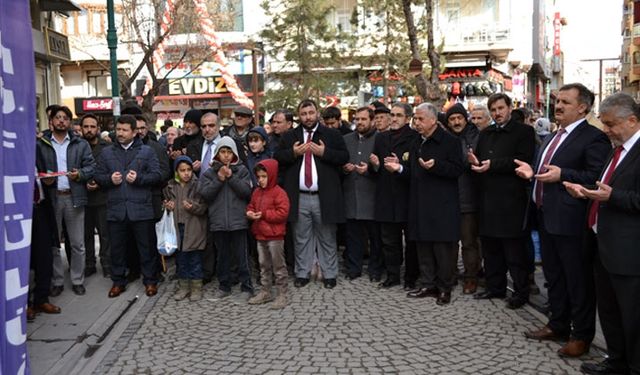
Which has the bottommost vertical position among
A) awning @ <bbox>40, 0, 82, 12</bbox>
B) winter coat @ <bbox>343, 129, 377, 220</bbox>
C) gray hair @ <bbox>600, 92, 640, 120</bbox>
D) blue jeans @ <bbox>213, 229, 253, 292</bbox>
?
blue jeans @ <bbox>213, 229, 253, 292</bbox>

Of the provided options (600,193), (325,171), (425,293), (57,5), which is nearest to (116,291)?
(325,171)

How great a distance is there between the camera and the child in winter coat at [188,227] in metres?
7.05

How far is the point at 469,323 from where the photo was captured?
591 cm

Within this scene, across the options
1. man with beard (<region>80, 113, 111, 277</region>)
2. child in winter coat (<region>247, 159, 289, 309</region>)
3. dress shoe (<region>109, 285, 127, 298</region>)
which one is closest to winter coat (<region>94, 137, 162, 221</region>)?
man with beard (<region>80, 113, 111, 277</region>)

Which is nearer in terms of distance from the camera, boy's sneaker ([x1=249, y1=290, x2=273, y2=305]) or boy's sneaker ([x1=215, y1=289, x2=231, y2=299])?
boy's sneaker ([x1=249, y1=290, x2=273, y2=305])

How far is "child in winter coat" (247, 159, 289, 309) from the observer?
6754 millimetres

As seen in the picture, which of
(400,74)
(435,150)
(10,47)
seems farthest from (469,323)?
(400,74)

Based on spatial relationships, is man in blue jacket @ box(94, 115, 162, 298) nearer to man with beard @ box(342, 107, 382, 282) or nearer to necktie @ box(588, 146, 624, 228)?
man with beard @ box(342, 107, 382, 282)

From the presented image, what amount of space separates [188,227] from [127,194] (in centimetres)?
83

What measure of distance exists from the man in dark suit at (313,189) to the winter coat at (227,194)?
68 cm

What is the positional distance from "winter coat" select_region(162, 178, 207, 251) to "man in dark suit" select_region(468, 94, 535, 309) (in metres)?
3.18

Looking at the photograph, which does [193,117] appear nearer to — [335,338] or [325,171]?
[325,171]

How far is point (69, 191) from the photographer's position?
7305mm

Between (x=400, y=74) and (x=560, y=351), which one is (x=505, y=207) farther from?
(x=400, y=74)
